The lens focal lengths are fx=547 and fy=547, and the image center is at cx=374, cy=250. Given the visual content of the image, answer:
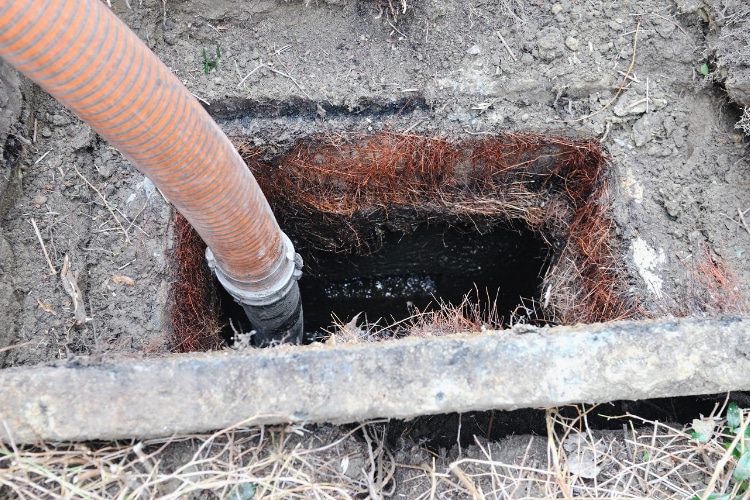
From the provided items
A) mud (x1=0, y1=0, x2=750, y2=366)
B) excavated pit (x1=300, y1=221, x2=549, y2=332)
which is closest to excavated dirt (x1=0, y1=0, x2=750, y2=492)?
mud (x1=0, y1=0, x2=750, y2=366)

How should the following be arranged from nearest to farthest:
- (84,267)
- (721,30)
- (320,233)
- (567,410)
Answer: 1. (567,410)
2. (84,267)
3. (721,30)
4. (320,233)

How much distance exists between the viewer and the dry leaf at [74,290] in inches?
87.7

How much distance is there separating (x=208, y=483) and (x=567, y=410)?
3.94 feet

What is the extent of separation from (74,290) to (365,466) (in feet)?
4.70

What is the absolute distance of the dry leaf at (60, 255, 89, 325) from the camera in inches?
87.7

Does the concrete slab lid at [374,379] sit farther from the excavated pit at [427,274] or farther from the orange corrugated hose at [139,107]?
the excavated pit at [427,274]

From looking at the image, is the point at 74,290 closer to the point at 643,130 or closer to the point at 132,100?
the point at 132,100

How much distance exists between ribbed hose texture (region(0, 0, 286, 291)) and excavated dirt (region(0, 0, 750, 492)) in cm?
83

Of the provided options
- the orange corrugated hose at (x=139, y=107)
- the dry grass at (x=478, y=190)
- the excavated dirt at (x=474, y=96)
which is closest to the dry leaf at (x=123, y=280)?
the excavated dirt at (x=474, y=96)

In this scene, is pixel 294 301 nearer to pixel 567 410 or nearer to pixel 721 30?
pixel 567 410

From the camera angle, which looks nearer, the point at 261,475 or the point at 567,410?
the point at 261,475

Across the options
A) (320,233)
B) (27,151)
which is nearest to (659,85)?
(320,233)

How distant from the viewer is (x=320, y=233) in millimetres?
3225

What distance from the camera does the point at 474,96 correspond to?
2688 millimetres
